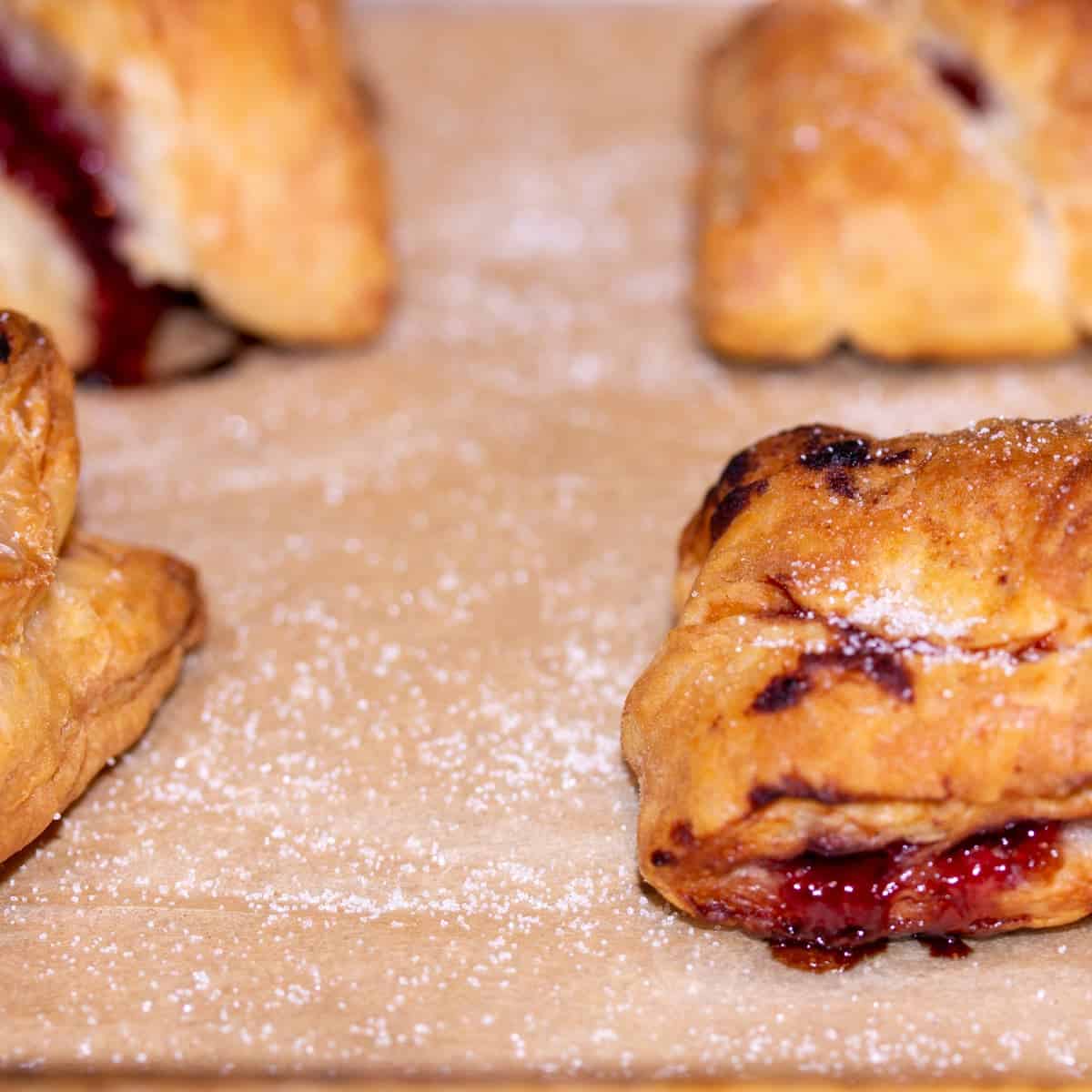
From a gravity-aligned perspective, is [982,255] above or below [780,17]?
below

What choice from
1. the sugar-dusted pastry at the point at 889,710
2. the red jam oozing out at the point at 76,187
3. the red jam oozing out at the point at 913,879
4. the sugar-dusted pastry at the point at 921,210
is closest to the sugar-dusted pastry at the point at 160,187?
the red jam oozing out at the point at 76,187

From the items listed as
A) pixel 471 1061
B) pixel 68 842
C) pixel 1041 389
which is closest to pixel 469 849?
pixel 471 1061

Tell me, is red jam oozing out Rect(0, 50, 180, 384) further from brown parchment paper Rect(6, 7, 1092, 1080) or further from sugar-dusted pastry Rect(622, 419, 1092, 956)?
sugar-dusted pastry Rect(622, 419, 1092, 956)

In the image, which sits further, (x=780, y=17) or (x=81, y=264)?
(x=780, y=17)

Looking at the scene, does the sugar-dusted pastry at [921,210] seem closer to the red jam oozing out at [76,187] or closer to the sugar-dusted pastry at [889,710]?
the sugar-dusted pastry at [889,710]

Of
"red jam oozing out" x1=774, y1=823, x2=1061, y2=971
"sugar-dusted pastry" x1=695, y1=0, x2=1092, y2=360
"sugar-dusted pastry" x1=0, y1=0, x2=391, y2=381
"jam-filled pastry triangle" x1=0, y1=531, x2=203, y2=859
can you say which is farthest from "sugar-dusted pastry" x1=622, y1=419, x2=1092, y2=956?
"sugar-dusted pastry" x1=0, y1=0, x2=391, y2=381

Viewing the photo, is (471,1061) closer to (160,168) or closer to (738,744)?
(738,744)

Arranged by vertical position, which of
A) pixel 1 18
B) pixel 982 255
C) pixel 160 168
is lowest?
pixel 982 255
